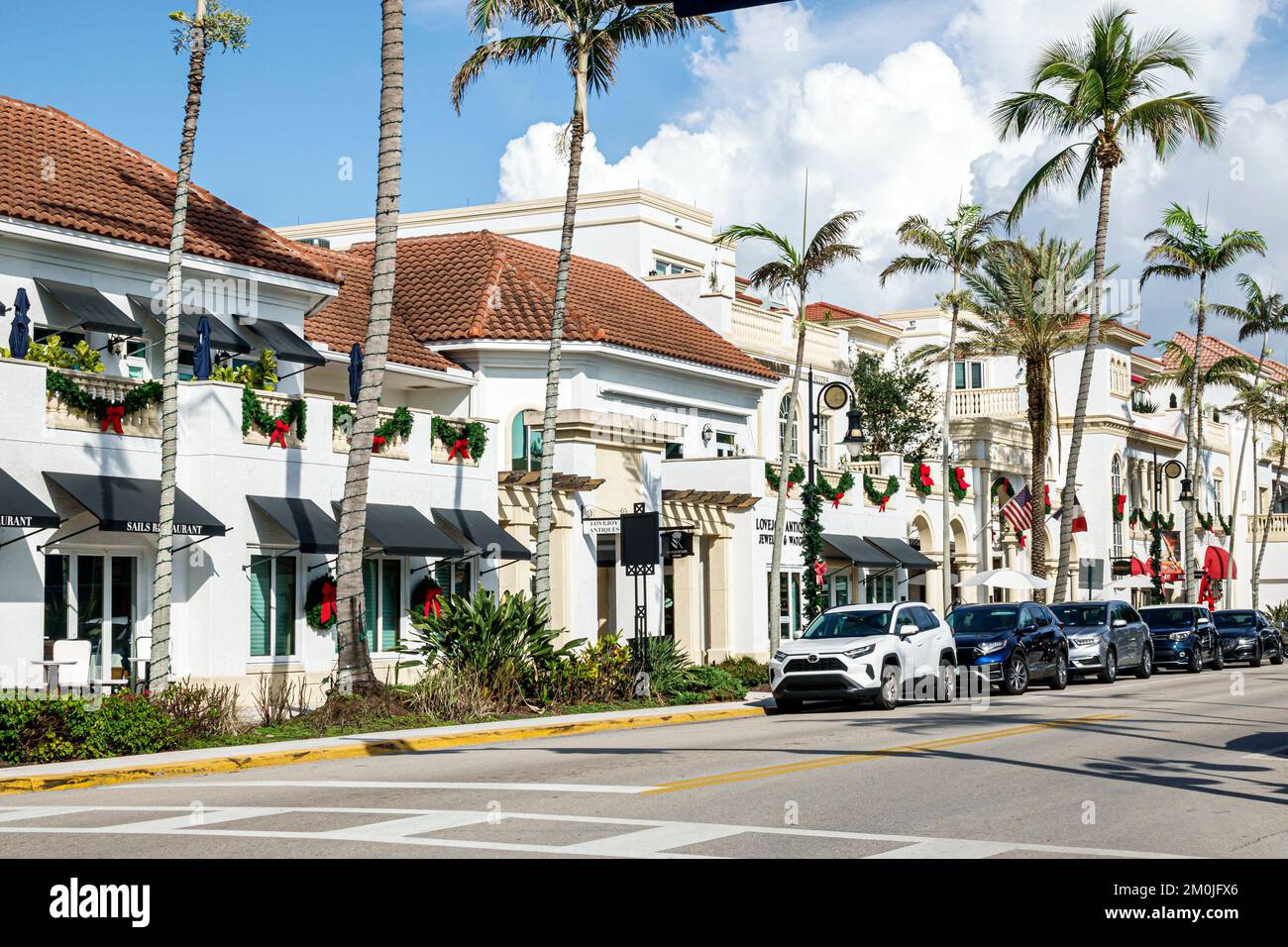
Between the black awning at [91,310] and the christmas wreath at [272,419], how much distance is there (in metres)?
2.02

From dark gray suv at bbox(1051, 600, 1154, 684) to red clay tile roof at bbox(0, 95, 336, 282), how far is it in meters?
18.0

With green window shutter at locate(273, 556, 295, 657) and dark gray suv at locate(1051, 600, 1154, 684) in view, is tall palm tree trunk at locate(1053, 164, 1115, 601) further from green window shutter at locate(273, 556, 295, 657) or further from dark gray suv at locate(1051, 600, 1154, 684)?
green window shutter at locate(273, 556, 295, 657)

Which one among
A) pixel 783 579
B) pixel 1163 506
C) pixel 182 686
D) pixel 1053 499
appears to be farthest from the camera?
pixel 1163 506

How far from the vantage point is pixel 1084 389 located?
45531mm

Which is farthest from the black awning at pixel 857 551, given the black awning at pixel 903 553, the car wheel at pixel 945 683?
the car wheel at pixel 945 683

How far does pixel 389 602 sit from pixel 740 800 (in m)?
17.2

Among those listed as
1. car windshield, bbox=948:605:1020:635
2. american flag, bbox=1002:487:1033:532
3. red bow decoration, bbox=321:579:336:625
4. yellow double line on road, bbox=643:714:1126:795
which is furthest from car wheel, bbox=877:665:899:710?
american flag, bbox=1002:487:1033:532

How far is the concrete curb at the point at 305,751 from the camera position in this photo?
16.5 meters

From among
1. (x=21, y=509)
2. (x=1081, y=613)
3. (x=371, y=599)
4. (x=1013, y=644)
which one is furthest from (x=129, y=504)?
(x=1081, y=613)

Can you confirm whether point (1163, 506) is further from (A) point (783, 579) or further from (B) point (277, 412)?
(B) point (277, 412)

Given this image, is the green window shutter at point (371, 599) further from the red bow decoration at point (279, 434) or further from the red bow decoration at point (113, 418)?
the red bow decoration at point (113, 418)

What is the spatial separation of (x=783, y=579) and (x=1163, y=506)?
124ft

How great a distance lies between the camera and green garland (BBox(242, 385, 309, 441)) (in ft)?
86.0
